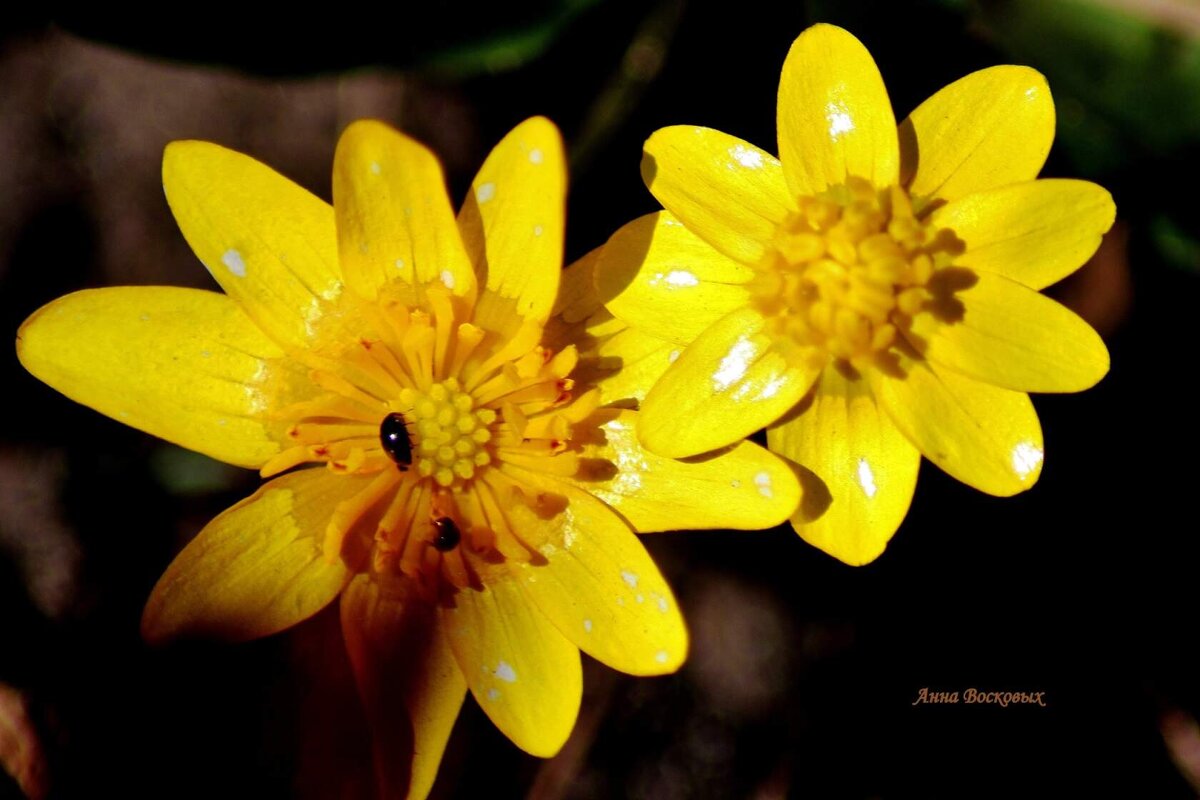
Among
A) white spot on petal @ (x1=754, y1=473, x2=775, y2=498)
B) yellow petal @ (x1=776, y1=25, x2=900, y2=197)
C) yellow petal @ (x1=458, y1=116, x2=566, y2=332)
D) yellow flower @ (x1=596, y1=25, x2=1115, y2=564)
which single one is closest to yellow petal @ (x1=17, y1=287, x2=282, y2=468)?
yellow petal @ (x1=458, y1=116, x2=566, y2=332)

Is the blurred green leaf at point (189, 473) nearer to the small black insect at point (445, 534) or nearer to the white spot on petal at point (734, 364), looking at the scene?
the small black insect at point (445, 534)

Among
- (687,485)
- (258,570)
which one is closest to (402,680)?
(258,570)

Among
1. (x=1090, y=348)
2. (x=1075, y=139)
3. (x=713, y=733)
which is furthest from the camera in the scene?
(x=713, y=733)

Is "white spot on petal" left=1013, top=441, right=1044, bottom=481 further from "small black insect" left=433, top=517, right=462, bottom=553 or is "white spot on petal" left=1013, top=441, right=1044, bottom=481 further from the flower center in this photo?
"small black insect" left=433, top=517, right=462, bottom=553

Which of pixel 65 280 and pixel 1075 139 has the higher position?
pixel 1075 139

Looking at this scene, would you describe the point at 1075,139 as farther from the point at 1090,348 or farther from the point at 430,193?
the point at 430,193

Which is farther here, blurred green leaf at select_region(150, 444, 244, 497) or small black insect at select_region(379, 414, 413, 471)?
blurred green leaf at select_region(150, 444, 244, 497)

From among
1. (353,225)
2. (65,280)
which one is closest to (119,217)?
(65,280)

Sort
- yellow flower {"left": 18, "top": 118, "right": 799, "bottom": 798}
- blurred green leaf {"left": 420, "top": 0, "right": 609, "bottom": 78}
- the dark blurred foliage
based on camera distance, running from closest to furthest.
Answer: yellow flower {"left": 18, "top": 118, "right": 799, "bottom": 798} → blurred green leaf {"left": 420, "top": 0, "right": 609, "bottom": 78} → the dark blurred foliage
